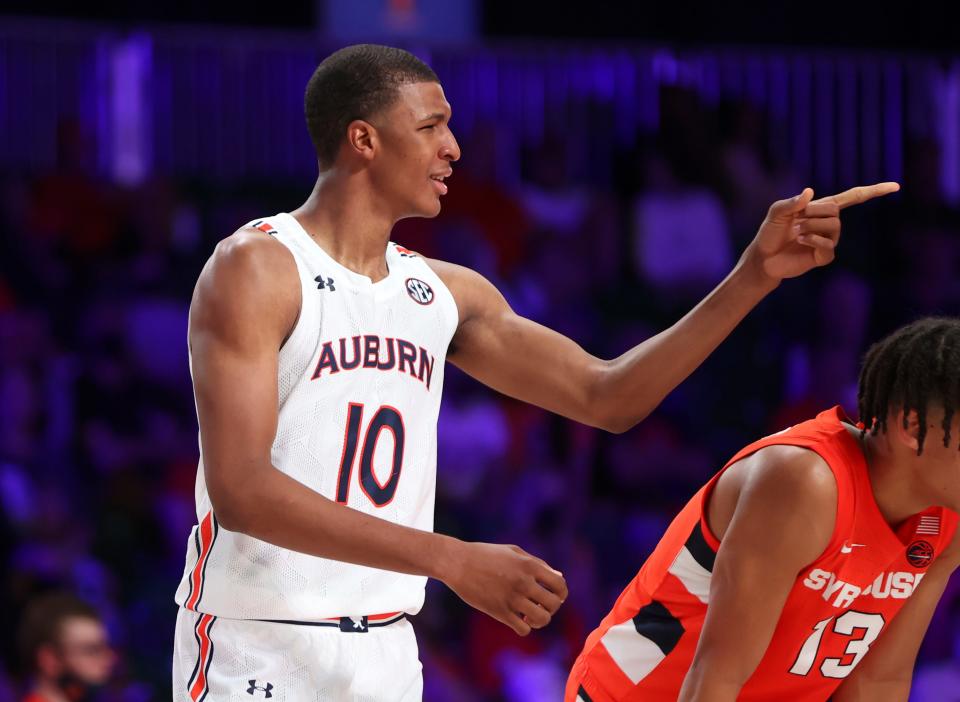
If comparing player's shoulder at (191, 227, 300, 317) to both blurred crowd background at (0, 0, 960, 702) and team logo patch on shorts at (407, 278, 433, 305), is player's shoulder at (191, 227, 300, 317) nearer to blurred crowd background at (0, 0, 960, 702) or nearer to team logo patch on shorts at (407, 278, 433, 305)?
team logo patch on shorts at (407, 278, 433, 305)

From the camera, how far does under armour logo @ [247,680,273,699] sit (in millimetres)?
2480

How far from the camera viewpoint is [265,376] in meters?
2.41

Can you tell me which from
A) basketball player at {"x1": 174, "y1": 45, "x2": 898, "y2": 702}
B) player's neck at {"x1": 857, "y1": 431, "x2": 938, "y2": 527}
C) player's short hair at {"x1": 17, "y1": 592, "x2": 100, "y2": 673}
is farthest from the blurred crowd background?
player's neck at {"x1": 857, "y1": 431, "x2": 938, "y2": 527}

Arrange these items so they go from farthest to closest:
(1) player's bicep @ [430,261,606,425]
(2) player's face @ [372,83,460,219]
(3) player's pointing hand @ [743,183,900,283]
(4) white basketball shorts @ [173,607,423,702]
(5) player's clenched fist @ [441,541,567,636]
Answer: (1) player's bicep @ [430,261,606,425] → (2) player's face @ [372,83,460,219] → (3) player's pointing hand @ [743,183,900,283] → (4) white basketball shorts @ [173,607,423,702] → (5) player's clenched fist @ [441,541,567,636]

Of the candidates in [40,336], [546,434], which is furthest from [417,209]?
[40,336]

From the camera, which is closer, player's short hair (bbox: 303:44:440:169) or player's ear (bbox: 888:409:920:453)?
player's ear (bbox: 888:409:920:453)

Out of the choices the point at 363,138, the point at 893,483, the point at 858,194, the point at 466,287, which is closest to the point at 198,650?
the point at 466,287

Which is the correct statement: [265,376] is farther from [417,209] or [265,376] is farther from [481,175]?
[481,175]

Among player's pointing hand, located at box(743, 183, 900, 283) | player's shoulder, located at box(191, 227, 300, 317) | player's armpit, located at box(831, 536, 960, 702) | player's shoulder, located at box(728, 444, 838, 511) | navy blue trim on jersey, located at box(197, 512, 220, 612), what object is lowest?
player's armpit, located at box(831, 536, 960, 702)

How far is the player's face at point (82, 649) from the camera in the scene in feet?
15.2

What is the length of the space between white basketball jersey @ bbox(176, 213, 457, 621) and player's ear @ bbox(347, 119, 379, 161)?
19cm

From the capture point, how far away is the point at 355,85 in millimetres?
2736

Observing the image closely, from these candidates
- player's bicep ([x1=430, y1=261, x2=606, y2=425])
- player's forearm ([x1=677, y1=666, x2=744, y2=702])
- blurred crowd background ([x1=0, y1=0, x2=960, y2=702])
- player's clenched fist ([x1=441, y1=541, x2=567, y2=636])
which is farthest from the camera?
blurred crowd background ([x1=0, y1=0, x2=960, y2=702])

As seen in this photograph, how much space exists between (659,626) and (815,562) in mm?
392
